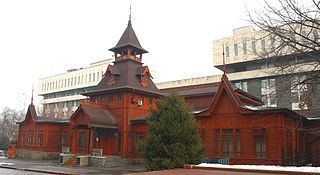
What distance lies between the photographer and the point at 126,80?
36.4 meters

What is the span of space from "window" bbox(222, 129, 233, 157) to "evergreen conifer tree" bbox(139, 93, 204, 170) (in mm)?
6536

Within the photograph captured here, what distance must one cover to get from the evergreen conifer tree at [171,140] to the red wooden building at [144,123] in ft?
10.6

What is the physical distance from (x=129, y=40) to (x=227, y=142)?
19910 mm

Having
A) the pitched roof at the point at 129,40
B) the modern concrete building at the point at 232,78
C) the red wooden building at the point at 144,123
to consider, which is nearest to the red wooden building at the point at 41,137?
the red wooden building at the point at 144,123

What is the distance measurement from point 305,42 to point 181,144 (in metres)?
9.64

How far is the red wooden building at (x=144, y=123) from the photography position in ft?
80.2

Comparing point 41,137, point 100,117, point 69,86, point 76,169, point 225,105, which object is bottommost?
point 76,169

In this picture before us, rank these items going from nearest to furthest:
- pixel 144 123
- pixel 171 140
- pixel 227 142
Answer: pixel 171 140 → pixel 227 142 → pixel 144 123

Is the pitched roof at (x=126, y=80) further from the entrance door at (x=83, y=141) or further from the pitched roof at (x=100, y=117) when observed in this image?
the entrance door at (x=83, y=141)

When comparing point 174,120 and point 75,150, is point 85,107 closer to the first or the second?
point 75,150

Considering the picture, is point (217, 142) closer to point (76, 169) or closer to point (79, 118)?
point (76, 169)

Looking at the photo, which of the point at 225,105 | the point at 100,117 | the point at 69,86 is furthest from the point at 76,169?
the point at 69,86

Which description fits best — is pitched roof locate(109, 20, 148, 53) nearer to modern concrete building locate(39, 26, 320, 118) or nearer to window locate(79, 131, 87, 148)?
modern concrete building locate(39, 26, 320, 118)

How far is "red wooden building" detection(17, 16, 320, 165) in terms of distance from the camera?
2445 cm
